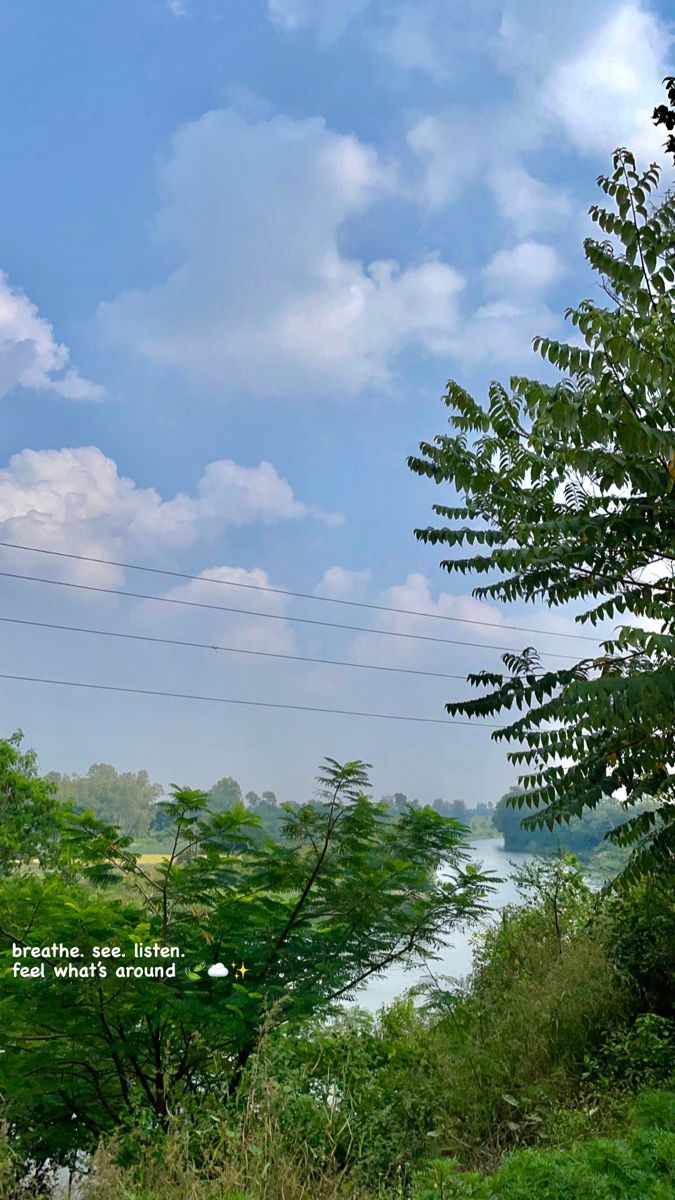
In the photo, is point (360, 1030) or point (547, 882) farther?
point (547, 882)

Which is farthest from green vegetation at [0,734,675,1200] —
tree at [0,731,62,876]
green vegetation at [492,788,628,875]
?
tree at [0,731,62,876]

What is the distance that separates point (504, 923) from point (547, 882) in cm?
74

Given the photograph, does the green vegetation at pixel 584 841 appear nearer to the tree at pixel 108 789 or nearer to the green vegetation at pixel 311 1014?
the green vegetation at pixel 311 1014

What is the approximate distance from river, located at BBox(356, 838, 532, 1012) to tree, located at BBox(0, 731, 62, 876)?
9190 mm

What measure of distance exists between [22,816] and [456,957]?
1017cm

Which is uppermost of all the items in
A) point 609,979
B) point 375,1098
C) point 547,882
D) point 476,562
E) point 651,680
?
point 476,562

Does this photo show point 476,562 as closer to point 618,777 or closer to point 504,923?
point 618,777

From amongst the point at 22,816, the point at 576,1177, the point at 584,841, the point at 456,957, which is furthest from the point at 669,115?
the point at 22,816

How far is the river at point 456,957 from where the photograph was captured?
6781mm

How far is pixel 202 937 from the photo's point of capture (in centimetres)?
618

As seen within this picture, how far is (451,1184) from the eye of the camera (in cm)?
293

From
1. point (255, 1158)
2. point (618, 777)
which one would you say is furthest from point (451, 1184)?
point (618, 777)

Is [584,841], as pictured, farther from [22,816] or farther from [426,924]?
[22,816]

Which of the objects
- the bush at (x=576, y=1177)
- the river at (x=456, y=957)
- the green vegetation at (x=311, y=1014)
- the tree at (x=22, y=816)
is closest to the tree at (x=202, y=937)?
the green vegetation at (x=311, y=1014)
